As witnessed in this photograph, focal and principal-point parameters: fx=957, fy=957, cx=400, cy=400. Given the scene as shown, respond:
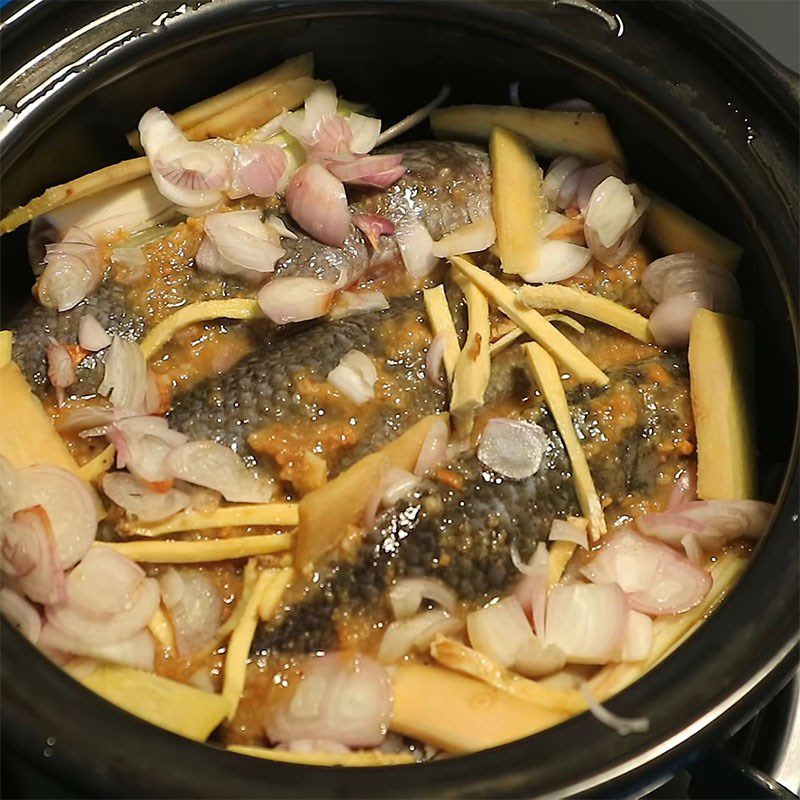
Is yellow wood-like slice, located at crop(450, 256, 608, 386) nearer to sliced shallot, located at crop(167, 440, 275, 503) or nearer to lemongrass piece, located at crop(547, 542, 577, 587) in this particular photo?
lemongrass piece, located at crop(547, 542, 577, 587)

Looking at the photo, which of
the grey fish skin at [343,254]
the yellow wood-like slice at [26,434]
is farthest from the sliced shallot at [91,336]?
the yellow wood-like slice at [26,434]

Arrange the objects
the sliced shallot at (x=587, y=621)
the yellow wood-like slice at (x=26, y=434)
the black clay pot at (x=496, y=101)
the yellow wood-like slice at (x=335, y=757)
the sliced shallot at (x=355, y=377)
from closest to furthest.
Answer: the black clay pot at (x=496, y=101)
the yellow wood-like slice at (x=335, y=757)
the sliced shallot at (x=587, y=621)
the yellow wood-like slice at (x=26, y=434)
the sliced shallot at (x=355, y=377)

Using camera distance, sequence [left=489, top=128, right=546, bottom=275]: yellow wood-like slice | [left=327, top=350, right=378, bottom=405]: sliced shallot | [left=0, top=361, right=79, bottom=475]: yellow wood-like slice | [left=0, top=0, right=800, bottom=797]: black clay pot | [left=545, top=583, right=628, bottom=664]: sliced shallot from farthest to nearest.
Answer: [left=489, top=128, right=546, bottom=275]: yellow wood-like slice, [left=327, top=350, right=378, bottom=405]: sliced shallot, [left=0, top=361, right=79, bottom=475]: yellow wood-like slice, [left=545, top=583, right=628, bottom=664]: sliced shallot, [left=0, top=0, right=800, bottom=797]: black clay pot

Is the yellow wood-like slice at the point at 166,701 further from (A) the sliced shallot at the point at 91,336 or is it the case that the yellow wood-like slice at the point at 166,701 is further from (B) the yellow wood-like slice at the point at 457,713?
(A) the sliced shallot at the point at 91,336

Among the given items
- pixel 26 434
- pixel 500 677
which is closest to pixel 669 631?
pixel 500 677

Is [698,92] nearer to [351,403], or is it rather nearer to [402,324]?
[402,324]

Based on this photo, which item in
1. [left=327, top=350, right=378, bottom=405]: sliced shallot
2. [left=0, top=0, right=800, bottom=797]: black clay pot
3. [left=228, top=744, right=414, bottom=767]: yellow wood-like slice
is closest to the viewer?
[left=0, top=0, right=800, bottom=797]: black clay pot

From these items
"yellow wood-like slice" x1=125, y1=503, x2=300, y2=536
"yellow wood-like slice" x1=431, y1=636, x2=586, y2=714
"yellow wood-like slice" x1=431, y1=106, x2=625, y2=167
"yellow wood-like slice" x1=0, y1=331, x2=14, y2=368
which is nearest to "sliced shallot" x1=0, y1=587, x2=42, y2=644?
"yellow wood-like slice" x1=125, y1=503, x2=300, y2=536
